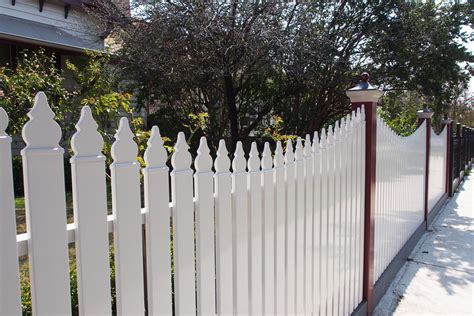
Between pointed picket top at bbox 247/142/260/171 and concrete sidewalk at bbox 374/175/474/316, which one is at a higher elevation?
pointed picket top at bbox 247/142/260/171

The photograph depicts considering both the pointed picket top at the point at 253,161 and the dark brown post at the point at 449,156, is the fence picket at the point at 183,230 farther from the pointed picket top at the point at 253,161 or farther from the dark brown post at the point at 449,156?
the dark brown post at the point at 449,156

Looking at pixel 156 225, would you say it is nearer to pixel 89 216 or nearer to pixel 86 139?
pixel 89 216

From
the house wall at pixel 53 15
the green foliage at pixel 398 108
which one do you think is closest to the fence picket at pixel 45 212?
the house wall at pixel 53 15

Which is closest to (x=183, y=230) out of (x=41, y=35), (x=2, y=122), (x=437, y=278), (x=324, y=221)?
(x=2, y=122)

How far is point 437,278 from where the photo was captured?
14.6 ft

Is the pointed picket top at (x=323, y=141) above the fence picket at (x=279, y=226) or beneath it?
above

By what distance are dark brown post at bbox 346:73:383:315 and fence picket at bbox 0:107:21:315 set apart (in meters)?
2.96

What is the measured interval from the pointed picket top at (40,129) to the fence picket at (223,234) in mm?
782

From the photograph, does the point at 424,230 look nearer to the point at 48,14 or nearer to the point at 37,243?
the point at 37,243

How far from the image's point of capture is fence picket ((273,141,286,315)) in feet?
7.22

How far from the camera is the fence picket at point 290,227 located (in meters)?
2.30

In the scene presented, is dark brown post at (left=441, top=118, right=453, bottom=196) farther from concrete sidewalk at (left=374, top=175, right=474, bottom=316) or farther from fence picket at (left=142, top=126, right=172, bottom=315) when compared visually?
fence picket at (left=142, top=126, right=172, bottom=315)

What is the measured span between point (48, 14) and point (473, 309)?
1171 centimetres

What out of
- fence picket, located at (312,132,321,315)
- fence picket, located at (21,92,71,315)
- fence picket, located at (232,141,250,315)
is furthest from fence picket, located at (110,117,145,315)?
fence picket, located at (312,132,321,315)
